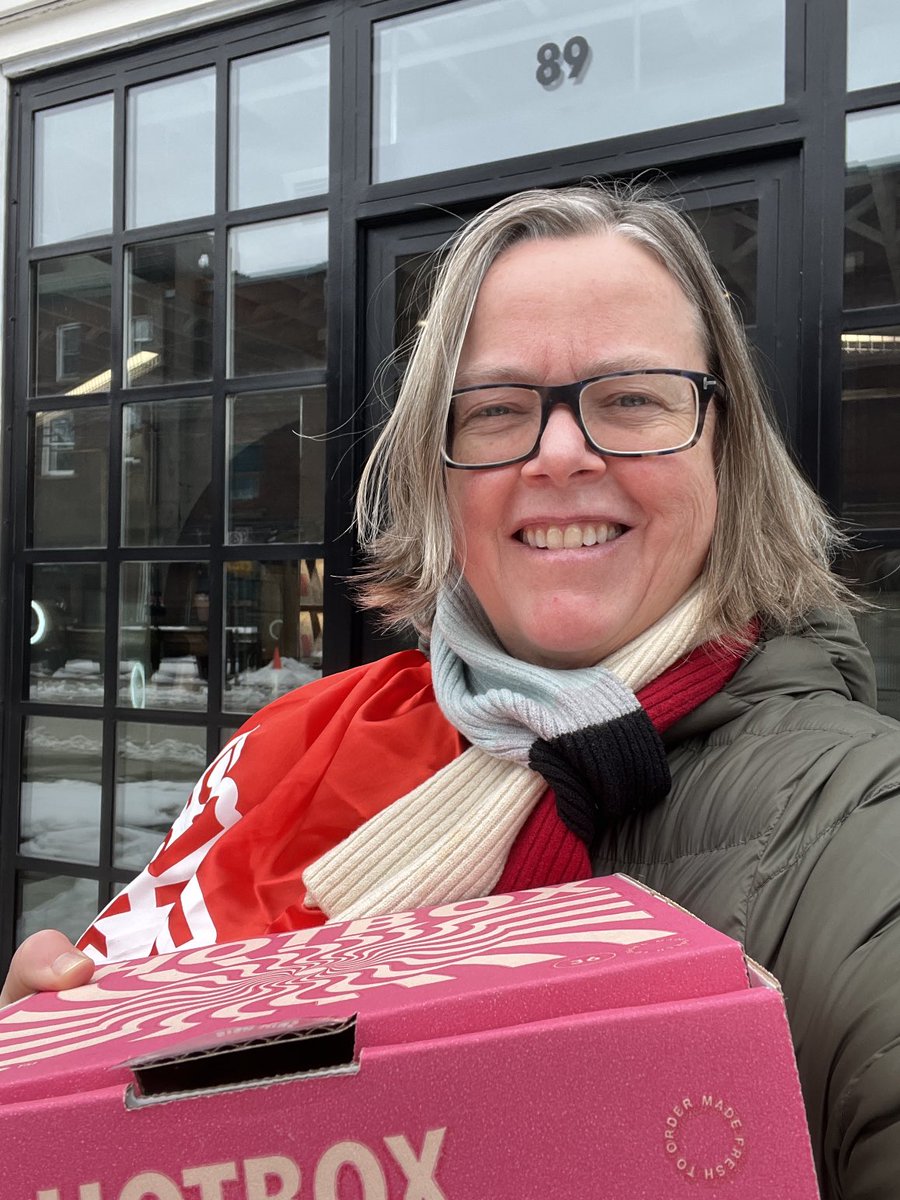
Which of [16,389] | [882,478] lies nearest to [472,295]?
[882,478]

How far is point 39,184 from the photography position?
2.84 metres

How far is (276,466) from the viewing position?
98.9 inches

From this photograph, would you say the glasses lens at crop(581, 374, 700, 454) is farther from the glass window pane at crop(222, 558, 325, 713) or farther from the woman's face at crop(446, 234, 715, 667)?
the glass window pane at crop(222, 558, 325, 713)

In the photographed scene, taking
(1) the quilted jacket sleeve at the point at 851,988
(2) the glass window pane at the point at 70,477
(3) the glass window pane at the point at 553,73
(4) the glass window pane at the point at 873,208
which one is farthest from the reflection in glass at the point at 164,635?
(1) the quilted jacket sleeve at the point at 851,988

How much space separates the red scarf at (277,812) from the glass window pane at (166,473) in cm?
167

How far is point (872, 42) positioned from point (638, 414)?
1574mm

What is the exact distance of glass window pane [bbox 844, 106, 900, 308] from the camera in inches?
73.3

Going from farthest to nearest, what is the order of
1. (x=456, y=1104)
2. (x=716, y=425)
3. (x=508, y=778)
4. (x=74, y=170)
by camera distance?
(x=74, y=170)
(x=716, y=425)
(x=508, y=778)
(x=456, y=1104)

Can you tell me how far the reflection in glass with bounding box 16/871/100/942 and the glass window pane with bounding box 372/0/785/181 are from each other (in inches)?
92.8

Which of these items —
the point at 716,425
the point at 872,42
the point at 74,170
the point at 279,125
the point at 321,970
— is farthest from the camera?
the point at 74,170

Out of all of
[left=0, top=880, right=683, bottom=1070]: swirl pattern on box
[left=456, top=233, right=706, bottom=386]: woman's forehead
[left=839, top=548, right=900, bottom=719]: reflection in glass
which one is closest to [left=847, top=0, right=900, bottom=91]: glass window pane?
[left=839, top=548, right=900, bottom=719]: reflection in glass

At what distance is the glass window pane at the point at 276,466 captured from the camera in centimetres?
244

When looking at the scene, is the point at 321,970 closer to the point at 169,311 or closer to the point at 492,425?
the point at 492,425

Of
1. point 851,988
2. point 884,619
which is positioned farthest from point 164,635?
point 851,988
